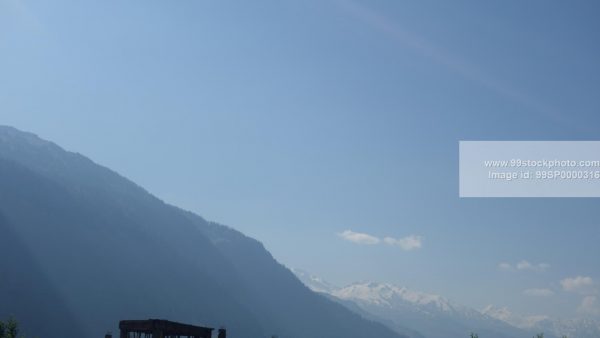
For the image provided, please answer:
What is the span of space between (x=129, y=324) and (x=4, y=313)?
184 meters

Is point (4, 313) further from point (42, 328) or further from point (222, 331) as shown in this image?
point (222, 331)

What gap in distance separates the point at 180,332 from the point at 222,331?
1921 mm

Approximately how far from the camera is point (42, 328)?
199125 millimetres

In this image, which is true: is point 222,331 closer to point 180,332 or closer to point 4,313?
point 180,332

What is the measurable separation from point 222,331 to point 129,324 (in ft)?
15.1

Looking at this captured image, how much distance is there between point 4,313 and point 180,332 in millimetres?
186015

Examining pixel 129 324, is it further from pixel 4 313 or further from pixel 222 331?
pixel 4 313

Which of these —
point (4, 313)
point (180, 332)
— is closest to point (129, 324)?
point (180, 332)

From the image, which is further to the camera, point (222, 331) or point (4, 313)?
point (4, 313)

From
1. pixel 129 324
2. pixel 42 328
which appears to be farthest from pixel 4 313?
pixel 129 324

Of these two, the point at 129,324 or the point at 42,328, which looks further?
the point at 42,328

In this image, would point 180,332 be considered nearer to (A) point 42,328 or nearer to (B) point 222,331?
(B) point 222,331

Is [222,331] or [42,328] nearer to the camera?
[222,331]

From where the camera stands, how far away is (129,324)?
29266 millimetres
